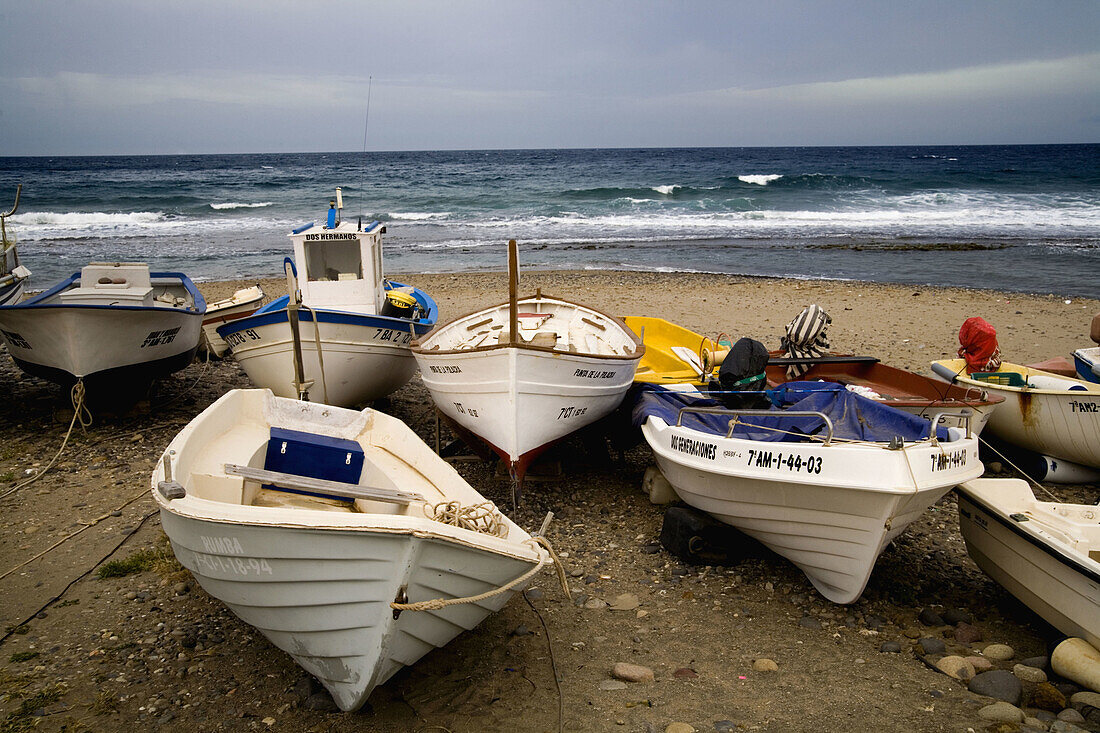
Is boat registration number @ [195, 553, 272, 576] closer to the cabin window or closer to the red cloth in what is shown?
the cabin window

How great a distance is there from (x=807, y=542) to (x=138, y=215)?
39285 mm

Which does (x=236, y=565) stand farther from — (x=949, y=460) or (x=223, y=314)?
(x=223, y=314)

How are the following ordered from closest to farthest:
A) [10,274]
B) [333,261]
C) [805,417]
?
[805,417] → [333,261] → [10,274]

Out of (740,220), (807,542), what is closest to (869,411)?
(807,542)

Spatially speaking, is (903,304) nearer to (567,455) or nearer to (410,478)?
(567,455)

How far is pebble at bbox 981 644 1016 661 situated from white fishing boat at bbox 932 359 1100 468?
3.33m

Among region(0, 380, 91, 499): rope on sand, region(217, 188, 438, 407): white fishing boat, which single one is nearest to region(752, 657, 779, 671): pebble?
region(217, 188, 438, 407): white fishing boat

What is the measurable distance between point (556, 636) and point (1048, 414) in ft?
17.5

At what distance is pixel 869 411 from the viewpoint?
5660 mm

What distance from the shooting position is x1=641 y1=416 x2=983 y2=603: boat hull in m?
4.43

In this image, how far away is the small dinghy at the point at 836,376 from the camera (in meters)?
6.64

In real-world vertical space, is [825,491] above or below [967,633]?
above

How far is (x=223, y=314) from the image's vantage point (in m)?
11.5

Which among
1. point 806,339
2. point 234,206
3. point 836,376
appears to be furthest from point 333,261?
point 234,206
